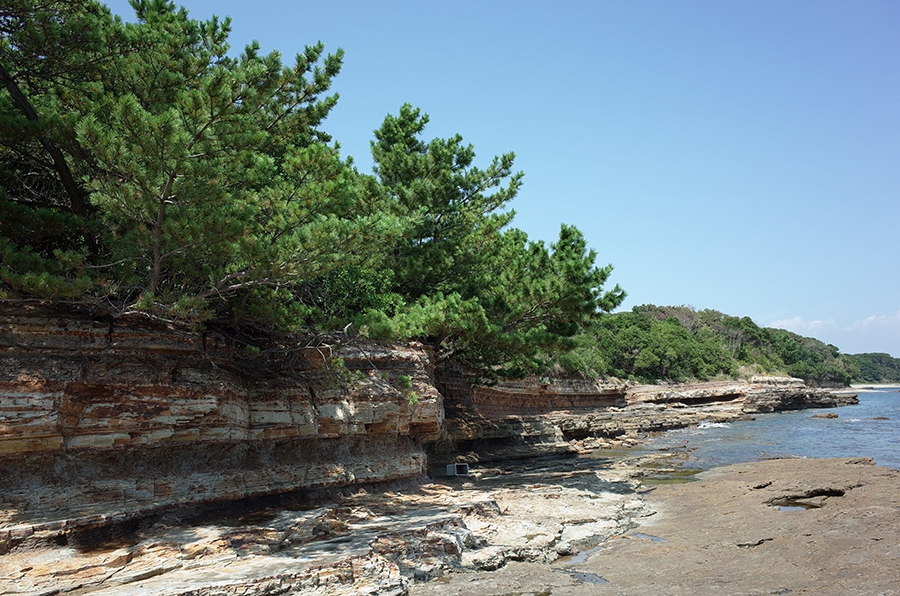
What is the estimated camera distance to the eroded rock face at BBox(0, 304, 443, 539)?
25.7 ft

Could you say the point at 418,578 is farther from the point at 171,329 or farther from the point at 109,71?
the point at 109,71

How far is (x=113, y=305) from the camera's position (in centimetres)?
868

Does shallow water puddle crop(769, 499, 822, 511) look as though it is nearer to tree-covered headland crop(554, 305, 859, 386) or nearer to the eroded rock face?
the eroded rock face

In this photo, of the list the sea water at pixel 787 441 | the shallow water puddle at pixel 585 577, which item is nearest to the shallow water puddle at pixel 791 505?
the shallow water puddle at pixel 585 577

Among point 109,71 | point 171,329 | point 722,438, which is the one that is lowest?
point 722,438

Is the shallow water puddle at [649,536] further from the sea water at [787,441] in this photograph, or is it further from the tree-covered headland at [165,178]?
the sea water at [787,441]

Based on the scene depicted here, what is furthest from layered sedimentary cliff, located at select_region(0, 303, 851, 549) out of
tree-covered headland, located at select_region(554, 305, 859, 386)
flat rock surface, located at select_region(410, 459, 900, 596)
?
tree-covered headland, located at select_region(554, 305, 859, 386)

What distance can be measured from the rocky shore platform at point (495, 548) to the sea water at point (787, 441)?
30.0 ft

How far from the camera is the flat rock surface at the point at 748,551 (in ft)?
22.5

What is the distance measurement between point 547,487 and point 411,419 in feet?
13.7

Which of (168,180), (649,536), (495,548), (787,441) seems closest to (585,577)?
(495,548)

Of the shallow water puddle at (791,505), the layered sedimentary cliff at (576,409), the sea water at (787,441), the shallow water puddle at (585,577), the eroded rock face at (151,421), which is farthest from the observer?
the sea water at (787,441)

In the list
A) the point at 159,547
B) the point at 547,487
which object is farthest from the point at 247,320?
the point at 547,487

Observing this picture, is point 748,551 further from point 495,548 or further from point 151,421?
point 151,421
